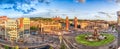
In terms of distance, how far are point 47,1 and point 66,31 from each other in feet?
1.78

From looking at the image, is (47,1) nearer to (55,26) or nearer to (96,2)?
(55,26)

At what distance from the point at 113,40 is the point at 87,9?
61 centimetres

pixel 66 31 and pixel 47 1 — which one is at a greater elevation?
pixel 47 1

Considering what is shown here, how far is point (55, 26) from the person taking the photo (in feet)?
18.5

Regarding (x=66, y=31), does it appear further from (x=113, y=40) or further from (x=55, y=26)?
(x=113, y=40)

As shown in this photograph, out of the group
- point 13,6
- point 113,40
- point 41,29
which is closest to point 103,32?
point 113,40

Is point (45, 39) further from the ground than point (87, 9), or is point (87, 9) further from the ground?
point (87, 9)

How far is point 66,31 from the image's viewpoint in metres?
5.62

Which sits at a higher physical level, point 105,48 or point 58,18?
point 58,18

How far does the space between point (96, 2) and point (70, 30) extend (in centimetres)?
58

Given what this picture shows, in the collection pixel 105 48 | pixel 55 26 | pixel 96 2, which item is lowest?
pixel 105 48

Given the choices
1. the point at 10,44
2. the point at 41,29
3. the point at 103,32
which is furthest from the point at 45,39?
the point at 103,32

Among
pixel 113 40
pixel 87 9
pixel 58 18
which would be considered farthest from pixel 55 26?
pixel 113 40

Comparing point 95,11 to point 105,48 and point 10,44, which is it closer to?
point 105,48
